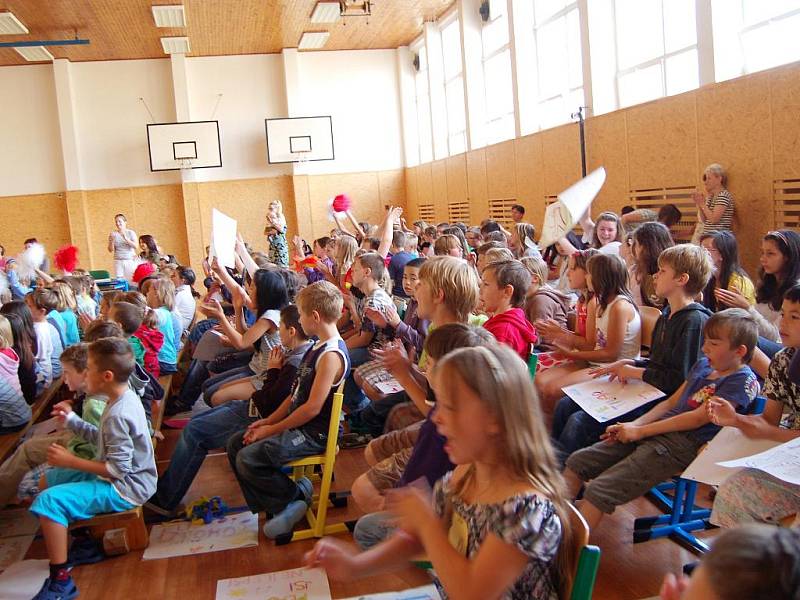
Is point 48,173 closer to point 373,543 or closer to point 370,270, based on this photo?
point 370,270

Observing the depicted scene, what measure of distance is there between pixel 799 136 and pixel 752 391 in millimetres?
3842

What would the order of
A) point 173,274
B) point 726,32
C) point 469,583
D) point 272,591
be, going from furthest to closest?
point 173,274, point 726,32, point 272,591, point 469,583

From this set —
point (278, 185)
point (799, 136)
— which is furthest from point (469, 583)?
point (278, 185)

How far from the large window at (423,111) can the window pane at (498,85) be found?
11.4 ft

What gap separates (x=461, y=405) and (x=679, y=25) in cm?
735

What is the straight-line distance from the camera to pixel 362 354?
18.3ft

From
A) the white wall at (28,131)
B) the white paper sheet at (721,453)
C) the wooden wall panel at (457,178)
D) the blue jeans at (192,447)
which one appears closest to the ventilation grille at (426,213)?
the wooden wall panel at (457,178)

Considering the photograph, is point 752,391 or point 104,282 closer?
point 752,391

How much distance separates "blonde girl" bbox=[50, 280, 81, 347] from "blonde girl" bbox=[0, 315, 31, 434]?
144 centimetres

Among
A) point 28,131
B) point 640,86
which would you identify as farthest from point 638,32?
point 28,131

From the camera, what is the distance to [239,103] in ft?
56.9

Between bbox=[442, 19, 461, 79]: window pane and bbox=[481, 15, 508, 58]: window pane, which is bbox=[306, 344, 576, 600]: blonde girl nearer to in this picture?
bbox=[481, 15, 508, 58]: window pane

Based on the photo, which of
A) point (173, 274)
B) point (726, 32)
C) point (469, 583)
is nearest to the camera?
point (469, 583)

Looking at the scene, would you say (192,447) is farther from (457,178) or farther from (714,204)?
(457,178)
